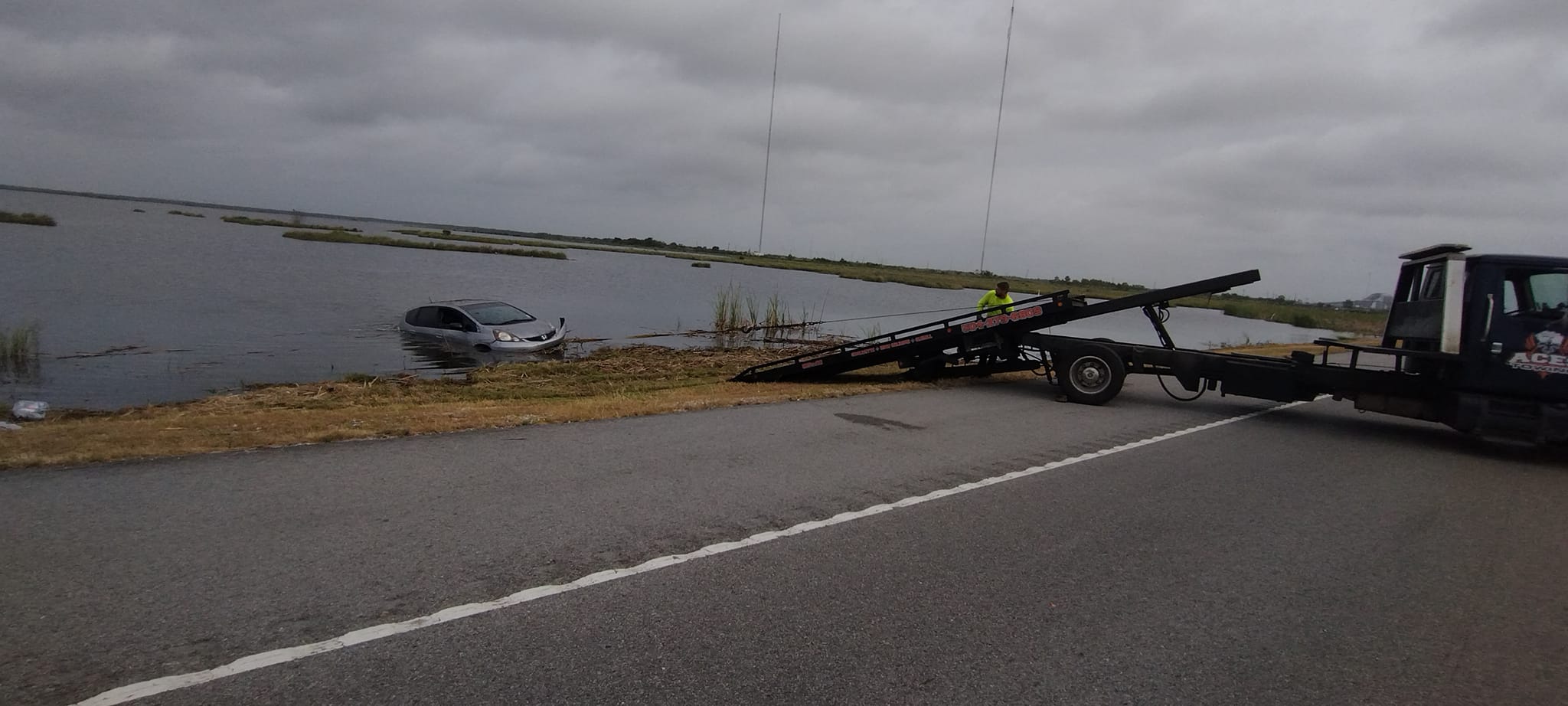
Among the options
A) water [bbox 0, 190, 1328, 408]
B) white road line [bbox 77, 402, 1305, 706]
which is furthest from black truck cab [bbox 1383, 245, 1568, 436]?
water [bbox 0, 190, 1328, 408]

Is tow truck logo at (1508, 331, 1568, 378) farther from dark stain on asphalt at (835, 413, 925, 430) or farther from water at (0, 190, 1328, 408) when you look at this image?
water at (0, 190, 1328, 408)

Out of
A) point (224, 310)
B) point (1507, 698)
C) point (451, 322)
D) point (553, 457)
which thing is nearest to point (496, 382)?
point (451, 322)

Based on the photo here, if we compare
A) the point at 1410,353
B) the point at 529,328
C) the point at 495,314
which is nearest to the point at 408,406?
the point at 529,328

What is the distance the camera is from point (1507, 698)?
384 centimetres

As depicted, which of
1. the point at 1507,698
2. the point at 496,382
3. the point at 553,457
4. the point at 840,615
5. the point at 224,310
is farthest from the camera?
the point at 224,310

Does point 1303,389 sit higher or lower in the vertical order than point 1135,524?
higher

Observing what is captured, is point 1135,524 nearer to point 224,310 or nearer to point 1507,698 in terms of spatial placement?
point 1507,698

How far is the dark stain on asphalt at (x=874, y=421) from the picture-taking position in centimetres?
1009

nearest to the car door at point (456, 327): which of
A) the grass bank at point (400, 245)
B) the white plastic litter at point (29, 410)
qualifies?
the white plastic litter at point (29, 410)

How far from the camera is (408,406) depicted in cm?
1162

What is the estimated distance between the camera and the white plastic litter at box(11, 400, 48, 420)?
36.1 feet

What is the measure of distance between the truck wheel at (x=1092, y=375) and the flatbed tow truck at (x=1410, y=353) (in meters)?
0.02

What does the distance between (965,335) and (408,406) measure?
850 centimetres

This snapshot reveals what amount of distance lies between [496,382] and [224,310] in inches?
750
